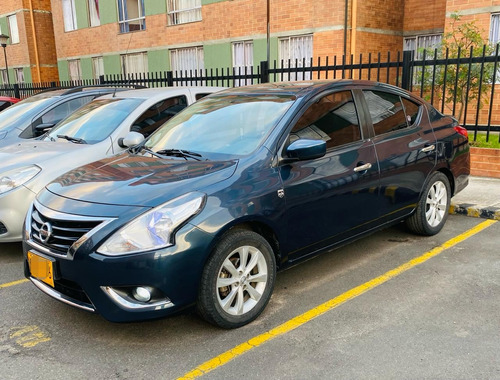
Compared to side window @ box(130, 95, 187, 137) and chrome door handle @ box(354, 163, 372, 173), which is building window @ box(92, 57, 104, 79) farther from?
chrome door handle @ box(354, 163, 372, 173)

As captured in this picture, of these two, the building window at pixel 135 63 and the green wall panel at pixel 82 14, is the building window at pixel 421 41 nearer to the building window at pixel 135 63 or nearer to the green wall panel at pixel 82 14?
the building window at pixel 135 63

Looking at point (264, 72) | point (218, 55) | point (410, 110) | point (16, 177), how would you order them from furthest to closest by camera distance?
point (218, 55) → point (264, 72) → point (410, 110) → point (16, 177)

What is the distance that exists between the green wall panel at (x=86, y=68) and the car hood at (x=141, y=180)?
20.5m

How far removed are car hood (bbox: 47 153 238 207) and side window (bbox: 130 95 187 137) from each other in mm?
1894

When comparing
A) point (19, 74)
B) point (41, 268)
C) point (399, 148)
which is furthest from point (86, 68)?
point (41, 268)

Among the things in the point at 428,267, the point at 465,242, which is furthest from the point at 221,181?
the point at 465,242

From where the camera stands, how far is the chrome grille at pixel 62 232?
300cm

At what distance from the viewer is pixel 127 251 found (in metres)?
2.87

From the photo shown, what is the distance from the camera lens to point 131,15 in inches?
800

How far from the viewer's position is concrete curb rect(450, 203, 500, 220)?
5.66 meters

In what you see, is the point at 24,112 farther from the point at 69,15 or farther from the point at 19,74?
the point at 19,74

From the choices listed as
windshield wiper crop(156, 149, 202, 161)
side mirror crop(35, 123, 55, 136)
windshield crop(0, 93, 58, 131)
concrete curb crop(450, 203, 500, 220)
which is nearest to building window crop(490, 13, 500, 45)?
concrete curb crop(450, 203, 500, 220)

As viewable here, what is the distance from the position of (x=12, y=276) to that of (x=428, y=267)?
3854 millimetres

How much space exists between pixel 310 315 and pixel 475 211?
331 centimetres
